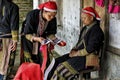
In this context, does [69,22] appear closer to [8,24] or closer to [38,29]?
[8,24]

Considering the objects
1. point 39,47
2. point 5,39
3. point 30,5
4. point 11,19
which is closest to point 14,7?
point 11,19

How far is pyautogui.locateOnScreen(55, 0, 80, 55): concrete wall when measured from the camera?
7.11 metres

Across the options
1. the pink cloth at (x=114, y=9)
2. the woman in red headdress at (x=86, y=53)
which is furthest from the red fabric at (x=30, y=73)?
the pink cloth at (x=114, y=9)

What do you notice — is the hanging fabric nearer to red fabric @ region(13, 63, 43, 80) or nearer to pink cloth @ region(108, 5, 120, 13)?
pink cloth @ region(108, 5, 120, 13)

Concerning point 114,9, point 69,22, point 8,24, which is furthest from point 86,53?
point 69,22

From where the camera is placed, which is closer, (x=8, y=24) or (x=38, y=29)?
(x=38, y=29)

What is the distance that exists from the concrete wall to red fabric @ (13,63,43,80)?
2065mm

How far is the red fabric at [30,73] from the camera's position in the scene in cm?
502

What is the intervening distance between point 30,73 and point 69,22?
2941 mm

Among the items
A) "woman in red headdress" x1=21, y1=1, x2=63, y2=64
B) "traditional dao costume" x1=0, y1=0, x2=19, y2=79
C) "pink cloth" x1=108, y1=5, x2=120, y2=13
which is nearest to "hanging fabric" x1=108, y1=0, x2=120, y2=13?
"pink cloth" x1=108, y1=5, x2=120, y2=13

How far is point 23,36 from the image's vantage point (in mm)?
5672

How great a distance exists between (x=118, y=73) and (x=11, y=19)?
2.21m

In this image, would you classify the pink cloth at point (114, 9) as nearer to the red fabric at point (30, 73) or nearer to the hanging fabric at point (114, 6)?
the hanging fabric at point (114, 6)

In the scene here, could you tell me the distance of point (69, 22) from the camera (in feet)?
25.5
